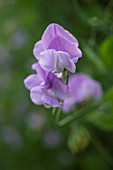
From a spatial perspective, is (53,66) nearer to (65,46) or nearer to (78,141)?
(65,46)

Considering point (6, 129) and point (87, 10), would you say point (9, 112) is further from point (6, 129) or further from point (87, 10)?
point (87, 10)

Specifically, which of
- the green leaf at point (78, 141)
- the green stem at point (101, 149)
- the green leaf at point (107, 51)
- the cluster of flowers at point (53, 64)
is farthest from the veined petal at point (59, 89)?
the green stem at point (101, 149)

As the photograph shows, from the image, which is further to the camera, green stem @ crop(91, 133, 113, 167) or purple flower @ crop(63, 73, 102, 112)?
green stem @ crop(91, 133, 113, 167)

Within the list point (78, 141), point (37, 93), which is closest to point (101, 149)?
point (78, 141)

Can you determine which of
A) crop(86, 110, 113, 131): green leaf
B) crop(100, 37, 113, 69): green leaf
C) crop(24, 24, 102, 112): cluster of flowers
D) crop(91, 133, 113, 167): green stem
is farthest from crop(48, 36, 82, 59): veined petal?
crop(91, 133, 113, 167): green stem

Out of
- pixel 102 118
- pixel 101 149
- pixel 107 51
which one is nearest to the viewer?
pixel 107 51

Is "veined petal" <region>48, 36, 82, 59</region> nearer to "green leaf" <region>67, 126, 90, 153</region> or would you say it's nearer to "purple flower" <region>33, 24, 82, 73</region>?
"purple flower" <region>33, 24, 82, 73</region>

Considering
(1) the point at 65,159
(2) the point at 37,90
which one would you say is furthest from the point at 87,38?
(2) the point at 37,90

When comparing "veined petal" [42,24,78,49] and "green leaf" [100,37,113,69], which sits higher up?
"veined petal" [42,24,78,49]
